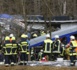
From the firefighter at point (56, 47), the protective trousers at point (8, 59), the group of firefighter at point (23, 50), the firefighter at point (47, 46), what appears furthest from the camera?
the firefighter at point (56, 47)

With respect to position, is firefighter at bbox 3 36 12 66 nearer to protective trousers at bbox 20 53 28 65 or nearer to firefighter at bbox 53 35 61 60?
protective trousers at bbox 20 53 28 65

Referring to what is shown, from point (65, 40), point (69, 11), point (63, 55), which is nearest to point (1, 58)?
point (63, 55)

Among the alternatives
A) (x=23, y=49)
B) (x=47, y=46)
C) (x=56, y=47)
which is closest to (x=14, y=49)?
(x=23, y=49)

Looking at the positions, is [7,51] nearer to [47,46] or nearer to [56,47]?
[47,46]

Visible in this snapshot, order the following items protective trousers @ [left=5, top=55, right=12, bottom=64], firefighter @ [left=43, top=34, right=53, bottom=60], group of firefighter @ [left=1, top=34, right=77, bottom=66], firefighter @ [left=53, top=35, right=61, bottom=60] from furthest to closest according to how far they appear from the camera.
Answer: firefighter @ [left=53, top=35, right=61, bottom=60] → firefighter @ [left=43, top=34, right=53, bottom=60] → protective trousers @ [left=5, top=55, right=12, bottom=64] → group of firefighter @ [left=1, top=34, right=77, bottom=66]

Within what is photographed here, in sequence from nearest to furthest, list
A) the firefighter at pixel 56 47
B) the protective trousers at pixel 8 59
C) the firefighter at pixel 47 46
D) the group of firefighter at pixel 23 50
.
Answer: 1. the group of firefighter at pixel 23 50
2. the protective trousers at pixel 8 59
3. the firefighter at pixel 47 46
4. the firefighter at pixel 56 47

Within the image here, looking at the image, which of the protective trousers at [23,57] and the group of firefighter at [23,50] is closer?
the group of firefighter at [23,50]

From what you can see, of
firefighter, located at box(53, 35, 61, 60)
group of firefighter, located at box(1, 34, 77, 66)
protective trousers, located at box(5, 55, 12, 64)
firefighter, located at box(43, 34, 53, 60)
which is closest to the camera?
group of firefighter, located at box(1, 34, 77, 66)

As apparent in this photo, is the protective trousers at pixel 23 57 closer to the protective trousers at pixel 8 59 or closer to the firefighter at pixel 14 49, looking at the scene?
the firefighter at pixel 14 49

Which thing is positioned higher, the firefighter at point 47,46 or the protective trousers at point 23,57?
the firefighter at point 47,46

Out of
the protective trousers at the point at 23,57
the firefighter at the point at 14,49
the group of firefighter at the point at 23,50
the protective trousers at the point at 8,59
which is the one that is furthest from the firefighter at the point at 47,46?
the protective trousers at the point at 8,59

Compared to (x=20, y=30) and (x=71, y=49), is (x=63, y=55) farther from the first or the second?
(x=20, y=30)

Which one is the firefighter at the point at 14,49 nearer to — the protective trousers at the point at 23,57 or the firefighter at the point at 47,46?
the protective trousers at the point at 23,57

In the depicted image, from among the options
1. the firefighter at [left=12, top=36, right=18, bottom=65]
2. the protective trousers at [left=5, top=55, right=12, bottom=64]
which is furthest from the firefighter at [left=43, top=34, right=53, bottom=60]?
the protective trousers at [left=5, top=55, right=12, bottom=64]
